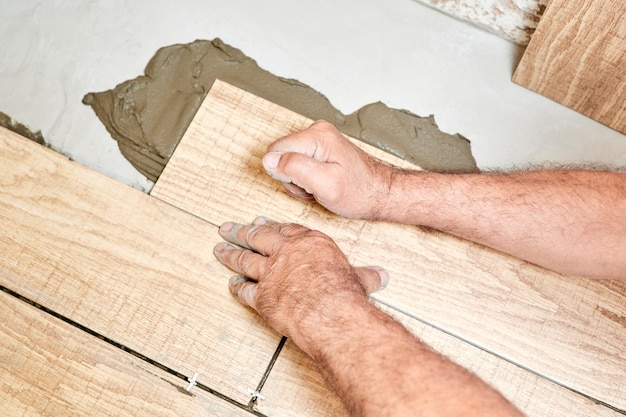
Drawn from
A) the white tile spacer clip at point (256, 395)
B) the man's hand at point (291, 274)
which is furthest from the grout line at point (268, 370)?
the man's hand at point (291, 274)

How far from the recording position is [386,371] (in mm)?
1227

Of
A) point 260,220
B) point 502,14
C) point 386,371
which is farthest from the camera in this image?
point 502,14

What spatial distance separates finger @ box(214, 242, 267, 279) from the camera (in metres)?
1.52

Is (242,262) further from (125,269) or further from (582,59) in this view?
(582,59)

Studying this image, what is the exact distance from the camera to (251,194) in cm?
170

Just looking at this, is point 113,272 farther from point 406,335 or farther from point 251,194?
point 406,335

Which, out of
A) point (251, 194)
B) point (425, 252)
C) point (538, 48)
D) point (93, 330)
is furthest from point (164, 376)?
point (538, 48)

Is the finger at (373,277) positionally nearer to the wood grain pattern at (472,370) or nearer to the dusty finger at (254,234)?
the wood grain pattern at (472,370)

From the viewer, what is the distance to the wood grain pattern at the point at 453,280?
5.20 feet

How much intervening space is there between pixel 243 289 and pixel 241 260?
0.08 metres

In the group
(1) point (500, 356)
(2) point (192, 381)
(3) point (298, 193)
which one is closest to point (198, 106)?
(3) point (298, 193)

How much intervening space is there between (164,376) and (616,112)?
1753mm

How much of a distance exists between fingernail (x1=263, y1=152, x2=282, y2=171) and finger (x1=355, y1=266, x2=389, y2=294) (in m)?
0.38

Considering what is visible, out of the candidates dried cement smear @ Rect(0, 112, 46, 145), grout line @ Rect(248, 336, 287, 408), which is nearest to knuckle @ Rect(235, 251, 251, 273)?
grout line @ Rect(248, 336, 287, 408)
